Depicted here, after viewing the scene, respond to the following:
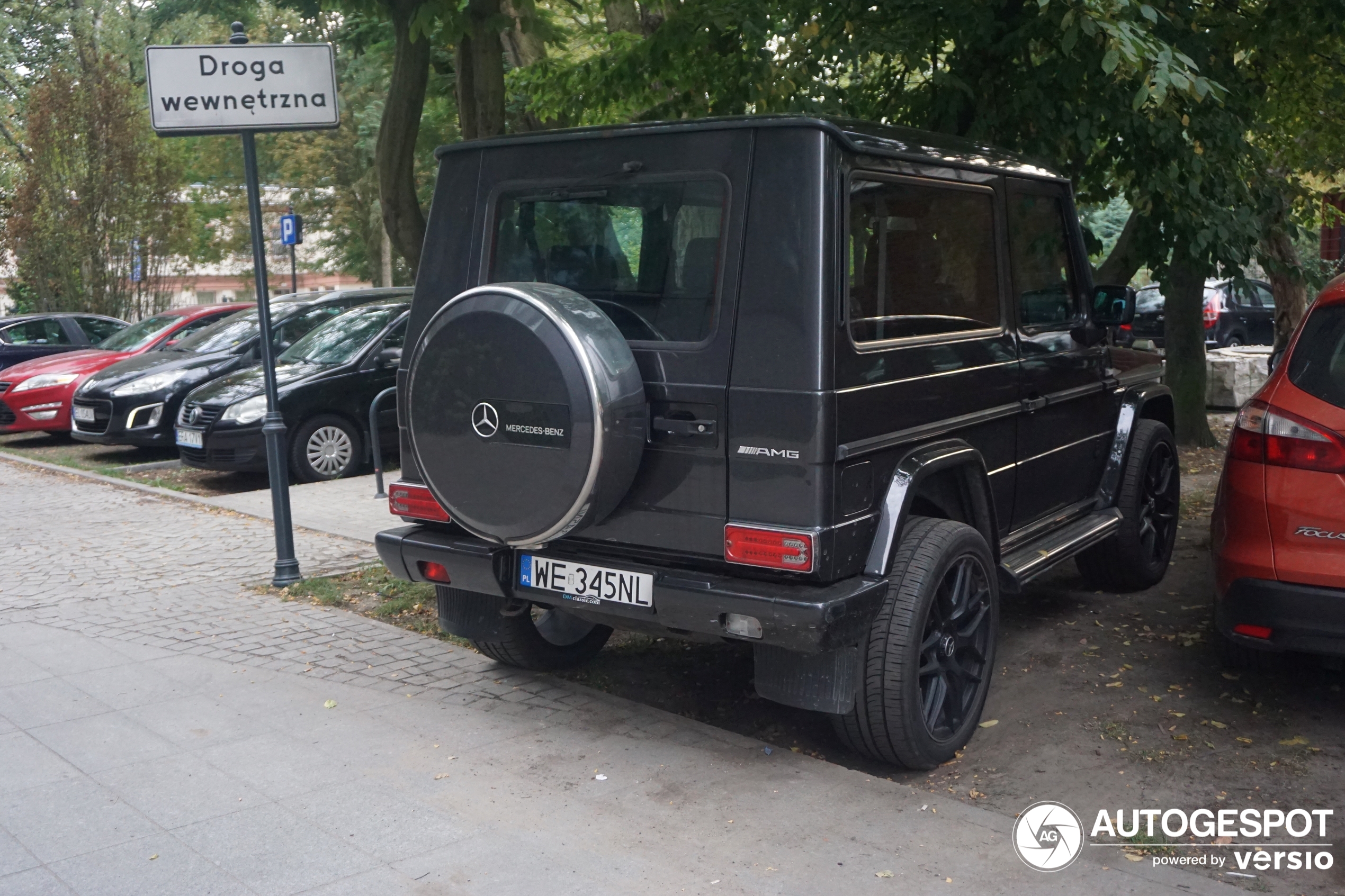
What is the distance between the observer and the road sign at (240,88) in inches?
262

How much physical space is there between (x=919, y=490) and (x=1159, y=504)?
2829 mm

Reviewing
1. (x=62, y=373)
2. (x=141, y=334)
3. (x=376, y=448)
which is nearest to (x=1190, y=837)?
(x=376, y=448)

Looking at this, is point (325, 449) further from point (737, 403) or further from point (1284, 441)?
point (1284, 441)

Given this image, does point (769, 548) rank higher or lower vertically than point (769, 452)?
lower

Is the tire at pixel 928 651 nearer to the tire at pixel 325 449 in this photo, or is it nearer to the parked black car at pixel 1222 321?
the tire at pixel 325 449

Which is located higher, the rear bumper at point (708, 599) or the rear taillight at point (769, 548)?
the rear taillight at point (769, 548)

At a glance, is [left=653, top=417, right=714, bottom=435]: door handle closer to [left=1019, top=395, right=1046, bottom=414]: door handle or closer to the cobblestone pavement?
the cobblestone pavement

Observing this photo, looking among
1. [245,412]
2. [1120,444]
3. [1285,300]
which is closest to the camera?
[1120,444]

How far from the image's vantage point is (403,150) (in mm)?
8461

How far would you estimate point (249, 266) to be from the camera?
47906 mm

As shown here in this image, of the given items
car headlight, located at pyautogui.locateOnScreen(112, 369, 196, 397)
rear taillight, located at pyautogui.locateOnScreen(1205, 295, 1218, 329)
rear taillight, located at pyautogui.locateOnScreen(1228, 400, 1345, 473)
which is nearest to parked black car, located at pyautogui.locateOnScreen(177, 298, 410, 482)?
car headlight, located at pyautogui.locateOnScreen(112, 369, 196, 397)

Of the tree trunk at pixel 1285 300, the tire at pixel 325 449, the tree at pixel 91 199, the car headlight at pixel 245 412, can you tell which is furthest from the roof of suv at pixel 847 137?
the tree at pixel 91 199

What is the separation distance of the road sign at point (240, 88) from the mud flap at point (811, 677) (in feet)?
13.5

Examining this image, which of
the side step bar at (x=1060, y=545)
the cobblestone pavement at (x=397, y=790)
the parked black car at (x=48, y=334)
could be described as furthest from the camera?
the parked black car at (x=48, y=334)
